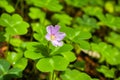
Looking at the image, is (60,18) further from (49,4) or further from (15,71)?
(15,71)

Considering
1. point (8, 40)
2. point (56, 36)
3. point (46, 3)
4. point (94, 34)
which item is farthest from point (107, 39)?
point (56, 36)

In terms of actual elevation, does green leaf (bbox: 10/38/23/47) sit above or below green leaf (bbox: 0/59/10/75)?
below

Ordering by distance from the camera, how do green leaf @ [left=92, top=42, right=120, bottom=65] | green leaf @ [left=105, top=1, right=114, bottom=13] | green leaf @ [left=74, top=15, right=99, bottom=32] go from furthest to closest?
green leaf @ [left=105, top=1, right=114, bottom=13]
green leaf @ [left=74, top=15, right=99, bottom=32]
green leaf @ [left=92, top=42, right=120, bottom=65]

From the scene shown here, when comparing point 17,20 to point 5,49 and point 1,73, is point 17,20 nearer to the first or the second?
point 5,49

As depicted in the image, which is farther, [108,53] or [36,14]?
[36,14]

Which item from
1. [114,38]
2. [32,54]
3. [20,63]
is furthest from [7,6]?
[114,38]

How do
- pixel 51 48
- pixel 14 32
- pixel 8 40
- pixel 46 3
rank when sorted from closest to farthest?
pixel 51 48 < pixel 14 32 < pixel 8 40 < pixel 46 3

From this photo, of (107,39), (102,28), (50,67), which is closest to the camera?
(50,67)

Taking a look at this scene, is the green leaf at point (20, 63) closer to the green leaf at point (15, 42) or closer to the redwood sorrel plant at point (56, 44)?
the redwood sorrel plant at point (56, 44)

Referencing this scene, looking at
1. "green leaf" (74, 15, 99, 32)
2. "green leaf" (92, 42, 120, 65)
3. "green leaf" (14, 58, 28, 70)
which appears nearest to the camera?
"green leaf" (14, 58, 28, 70)

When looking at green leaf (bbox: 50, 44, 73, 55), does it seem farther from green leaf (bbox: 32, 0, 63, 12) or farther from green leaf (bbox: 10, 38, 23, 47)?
green leaf (bbox: 32, 0, 63, 12)

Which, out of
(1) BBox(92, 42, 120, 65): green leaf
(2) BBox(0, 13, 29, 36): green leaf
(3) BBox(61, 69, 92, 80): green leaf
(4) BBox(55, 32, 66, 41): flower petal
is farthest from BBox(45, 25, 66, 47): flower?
(1) BBox(92, 42, 120, 65): green leaf
